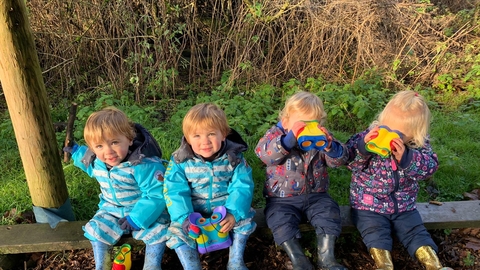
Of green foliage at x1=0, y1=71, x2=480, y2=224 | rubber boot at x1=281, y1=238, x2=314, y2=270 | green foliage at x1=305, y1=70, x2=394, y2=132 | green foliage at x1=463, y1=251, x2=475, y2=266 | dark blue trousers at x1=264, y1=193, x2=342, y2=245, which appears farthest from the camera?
green foliage at x1=305, y1=70, x2=394, y2=132

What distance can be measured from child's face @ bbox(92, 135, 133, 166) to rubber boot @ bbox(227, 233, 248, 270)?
99 cm

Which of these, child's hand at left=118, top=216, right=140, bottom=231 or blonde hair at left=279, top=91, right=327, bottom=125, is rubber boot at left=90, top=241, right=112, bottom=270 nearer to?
child's hand at left=118, top=216, right=140, bottom=231

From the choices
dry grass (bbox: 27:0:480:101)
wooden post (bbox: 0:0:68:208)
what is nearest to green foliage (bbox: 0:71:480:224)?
dry grass (bbox: 27:0:480:101)

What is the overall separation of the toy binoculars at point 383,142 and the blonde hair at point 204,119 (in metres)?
1.02

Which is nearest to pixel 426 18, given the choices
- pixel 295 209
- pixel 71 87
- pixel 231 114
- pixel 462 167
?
pixel 462 167

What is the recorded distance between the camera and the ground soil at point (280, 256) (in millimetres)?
2881

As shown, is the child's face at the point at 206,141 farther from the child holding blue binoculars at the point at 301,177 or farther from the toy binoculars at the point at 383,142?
the toy binoculars at the point at 383,142

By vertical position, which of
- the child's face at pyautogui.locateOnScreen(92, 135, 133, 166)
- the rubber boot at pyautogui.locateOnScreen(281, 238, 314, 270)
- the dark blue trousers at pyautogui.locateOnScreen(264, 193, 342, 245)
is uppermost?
the child's face at pyautogui.locateOnScreen(92, 135, 133, 166)

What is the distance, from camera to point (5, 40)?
2400mm

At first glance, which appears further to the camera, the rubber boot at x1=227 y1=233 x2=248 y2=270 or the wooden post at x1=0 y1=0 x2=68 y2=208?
the rubber boot at x1=227 y1=233 x2=248 y2=270

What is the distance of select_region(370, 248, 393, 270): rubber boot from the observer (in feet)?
8.73

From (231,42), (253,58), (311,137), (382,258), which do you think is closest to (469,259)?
(382,258)

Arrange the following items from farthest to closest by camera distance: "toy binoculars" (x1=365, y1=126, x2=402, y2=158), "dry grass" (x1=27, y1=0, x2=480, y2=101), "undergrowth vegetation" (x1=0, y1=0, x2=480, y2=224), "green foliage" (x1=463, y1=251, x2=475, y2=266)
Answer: "dry grass" (x1=27, y1=0, x2=480, y2=101) → "undergrowth vegetation" (x1=0, y1=0, x2=480, y2=224) → "green foliage" (x1=463, y1=251, x2=475, y2=266) → "toy binoculars" (x1=365, y1=126, x2=402, y2=158)

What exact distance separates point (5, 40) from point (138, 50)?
334 cm
